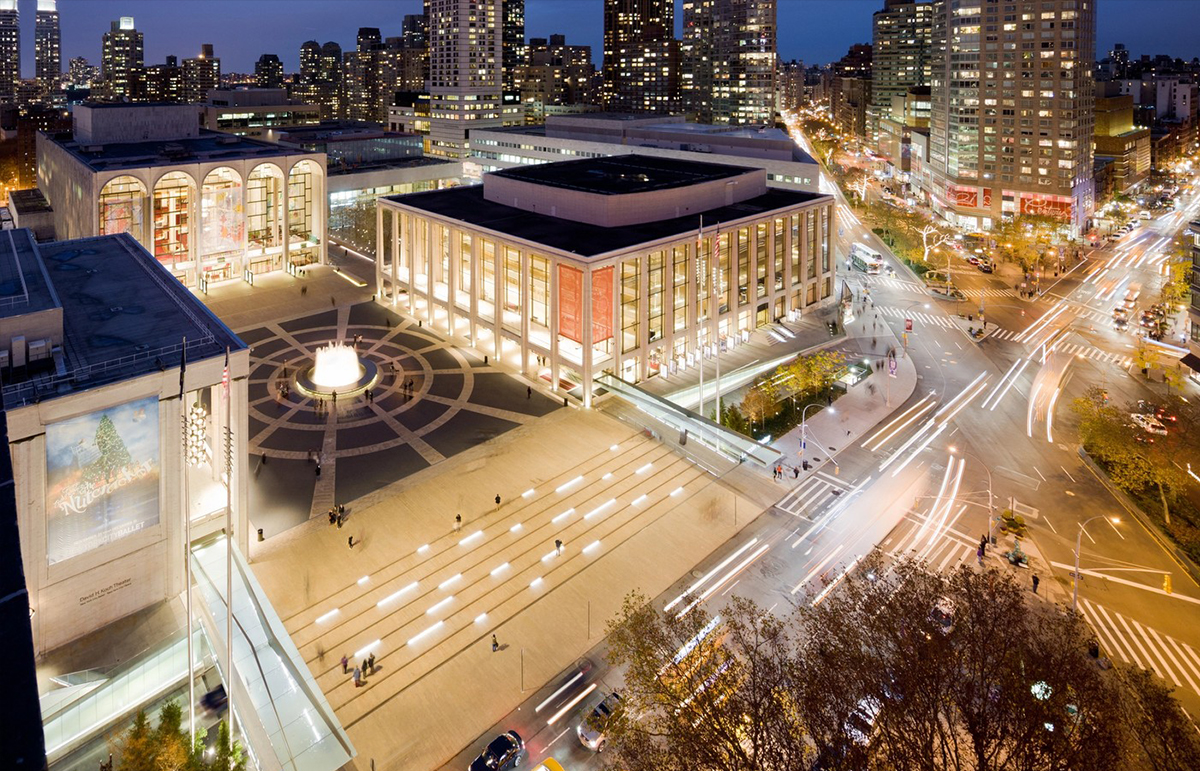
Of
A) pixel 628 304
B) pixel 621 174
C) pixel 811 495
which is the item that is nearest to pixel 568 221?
pixel 621 174

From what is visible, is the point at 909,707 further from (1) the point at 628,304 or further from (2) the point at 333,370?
(2) the point at 333,370

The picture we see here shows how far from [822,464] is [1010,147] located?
4022 inches

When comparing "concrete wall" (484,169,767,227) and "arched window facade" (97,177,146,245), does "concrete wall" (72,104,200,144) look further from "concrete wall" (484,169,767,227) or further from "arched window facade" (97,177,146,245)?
"concrete wall" (484,169,767,227)

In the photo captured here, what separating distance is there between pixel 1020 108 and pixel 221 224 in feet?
423

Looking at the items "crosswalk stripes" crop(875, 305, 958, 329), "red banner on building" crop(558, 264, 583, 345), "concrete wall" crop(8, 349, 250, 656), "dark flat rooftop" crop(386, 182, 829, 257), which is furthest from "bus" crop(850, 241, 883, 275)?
"concrete wall" crop(8, 349, 250, 656)

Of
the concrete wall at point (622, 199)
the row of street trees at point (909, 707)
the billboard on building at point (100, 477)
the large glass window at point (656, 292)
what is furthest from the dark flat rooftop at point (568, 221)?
the row of street trees at point (909, 707)

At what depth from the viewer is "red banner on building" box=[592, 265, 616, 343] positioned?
56.9m

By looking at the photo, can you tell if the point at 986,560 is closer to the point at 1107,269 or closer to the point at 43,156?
the point at 1107,269

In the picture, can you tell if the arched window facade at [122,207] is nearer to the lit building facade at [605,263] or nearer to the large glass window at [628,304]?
the lit building facade at [605,263]

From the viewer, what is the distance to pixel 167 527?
102 ft

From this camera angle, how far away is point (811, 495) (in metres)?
47.2

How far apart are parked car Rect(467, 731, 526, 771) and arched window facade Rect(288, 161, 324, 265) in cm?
7802

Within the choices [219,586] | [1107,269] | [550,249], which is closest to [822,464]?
[550,249]

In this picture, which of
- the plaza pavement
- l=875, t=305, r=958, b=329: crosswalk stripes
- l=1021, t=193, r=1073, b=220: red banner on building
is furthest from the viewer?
l=1021, t=193, r=1073, b=220: red banner on building
